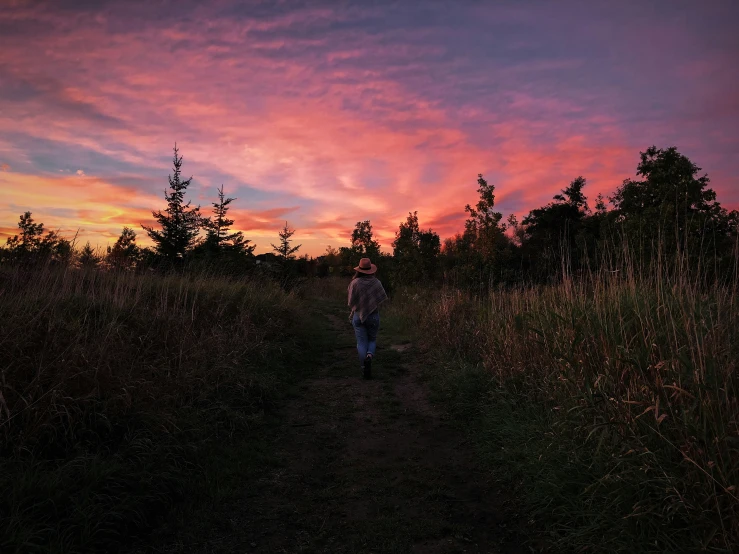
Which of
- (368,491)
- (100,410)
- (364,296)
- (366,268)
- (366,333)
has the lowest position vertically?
(368,491)

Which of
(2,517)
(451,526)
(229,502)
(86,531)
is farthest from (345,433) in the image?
(2,517)

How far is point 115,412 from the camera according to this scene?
3.92 m

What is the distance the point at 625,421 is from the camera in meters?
3.17

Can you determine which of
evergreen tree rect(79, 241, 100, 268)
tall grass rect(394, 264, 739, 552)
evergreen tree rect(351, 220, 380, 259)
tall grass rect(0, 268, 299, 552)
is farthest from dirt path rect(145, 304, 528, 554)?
evergreen tree rect(351, 220, 380, 259)

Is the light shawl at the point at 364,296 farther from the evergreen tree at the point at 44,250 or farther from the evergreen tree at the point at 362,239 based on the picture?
the evergreen tree at the point at 362,239

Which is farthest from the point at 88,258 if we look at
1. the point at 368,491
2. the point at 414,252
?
the point at 414,252

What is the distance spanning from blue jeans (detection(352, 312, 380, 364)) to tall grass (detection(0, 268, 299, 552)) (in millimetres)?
1749

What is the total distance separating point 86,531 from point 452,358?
6082 millimetres

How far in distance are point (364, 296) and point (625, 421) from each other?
5.78m

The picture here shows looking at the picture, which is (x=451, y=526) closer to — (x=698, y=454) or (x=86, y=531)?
(x=698, y=454)

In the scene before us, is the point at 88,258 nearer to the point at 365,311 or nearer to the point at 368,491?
the point at 365,311

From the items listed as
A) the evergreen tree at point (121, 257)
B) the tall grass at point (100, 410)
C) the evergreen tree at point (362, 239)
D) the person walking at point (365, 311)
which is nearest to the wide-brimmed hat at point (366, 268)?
the person walking at point (365, 311)

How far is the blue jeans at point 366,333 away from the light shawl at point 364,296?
12 cm

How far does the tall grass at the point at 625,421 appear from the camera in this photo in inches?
99.0
